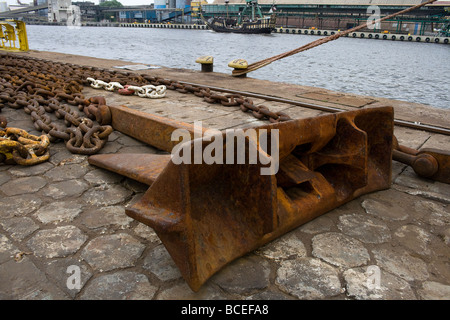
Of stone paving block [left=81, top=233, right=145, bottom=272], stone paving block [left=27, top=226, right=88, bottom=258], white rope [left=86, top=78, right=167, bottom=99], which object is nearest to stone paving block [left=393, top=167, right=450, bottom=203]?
stone paving block [left=81, top=233, right=145, bottom=272]

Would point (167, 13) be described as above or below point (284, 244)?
above

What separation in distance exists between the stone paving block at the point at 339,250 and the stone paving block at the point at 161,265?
0.70 metres

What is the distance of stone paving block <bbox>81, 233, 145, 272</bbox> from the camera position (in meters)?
1.61

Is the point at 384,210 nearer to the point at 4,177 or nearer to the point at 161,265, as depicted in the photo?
the point at 161,265

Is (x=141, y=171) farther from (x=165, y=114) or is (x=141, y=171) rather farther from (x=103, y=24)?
(x=103, y=24)

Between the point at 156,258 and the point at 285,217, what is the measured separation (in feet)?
2.29

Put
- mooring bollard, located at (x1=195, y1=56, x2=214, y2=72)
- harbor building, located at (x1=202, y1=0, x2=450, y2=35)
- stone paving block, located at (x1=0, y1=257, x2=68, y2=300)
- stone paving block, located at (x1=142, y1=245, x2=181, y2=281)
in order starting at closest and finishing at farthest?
stone paving block, located at (x1=0, y1=257, x2=68, y2=300) < stone paving block, located at (x1=142, y1=245, x2=181, y2=281) < mooring bollard, located at (x1=195, y1=56, x2=214, y2=72) < harbor building, located at (x1=202, y1=0, x2=450, y2=35)

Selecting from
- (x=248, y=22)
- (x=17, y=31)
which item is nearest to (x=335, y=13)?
(x=248, y=22)

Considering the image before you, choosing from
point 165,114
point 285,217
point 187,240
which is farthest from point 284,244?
point 165,114

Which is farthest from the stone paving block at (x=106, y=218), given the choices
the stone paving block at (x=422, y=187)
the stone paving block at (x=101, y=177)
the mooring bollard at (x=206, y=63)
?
the mooring bollard at (x=206, y=63)

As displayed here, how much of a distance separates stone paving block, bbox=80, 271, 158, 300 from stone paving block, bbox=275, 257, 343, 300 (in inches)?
22.8

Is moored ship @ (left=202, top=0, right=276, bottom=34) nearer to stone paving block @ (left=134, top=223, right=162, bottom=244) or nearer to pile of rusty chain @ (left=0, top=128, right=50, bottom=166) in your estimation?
pile of rusty chain @ (left=0, top=128, right=50, bottom=166)

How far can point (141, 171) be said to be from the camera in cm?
221

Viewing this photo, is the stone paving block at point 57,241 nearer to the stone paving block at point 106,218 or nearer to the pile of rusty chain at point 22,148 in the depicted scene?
the stone paving block at point 106,218
